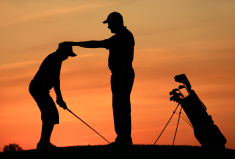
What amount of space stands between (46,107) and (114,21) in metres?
2.98

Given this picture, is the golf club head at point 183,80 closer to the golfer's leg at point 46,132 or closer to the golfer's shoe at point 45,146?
the golfer's leg at point 46,132

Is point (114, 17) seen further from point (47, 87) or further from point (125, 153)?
point (125, 153)

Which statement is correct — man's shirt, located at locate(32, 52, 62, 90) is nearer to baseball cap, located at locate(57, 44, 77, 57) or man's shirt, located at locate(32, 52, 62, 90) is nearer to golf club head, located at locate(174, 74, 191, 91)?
baseball cap, located at locate(57, 44, 77, 57)

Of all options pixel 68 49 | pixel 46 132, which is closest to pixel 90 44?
pixel 68 49

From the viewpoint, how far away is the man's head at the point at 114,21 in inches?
595

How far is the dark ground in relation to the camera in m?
13.1

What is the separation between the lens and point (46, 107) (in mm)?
14875

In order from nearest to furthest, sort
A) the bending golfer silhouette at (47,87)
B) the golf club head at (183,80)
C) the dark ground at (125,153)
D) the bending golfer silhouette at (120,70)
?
the dark ground at (125,153)
the bending golfer silhouette at (47,87)
the bending golfer silhouette at (120,70)
the golf club head at (183,80)

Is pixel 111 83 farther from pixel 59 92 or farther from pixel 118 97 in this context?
pixel 59 92

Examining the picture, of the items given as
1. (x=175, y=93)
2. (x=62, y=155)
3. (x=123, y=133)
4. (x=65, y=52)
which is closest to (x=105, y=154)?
(x=62, y=155)

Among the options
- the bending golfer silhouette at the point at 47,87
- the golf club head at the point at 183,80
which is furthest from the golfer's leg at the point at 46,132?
the golf club head at the point at 183,80

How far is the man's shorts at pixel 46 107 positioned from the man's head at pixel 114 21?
253 centimetres

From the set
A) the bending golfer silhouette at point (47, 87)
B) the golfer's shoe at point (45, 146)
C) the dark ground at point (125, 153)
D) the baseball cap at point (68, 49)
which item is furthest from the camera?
the bending golfer silhouette at point (47, 87)

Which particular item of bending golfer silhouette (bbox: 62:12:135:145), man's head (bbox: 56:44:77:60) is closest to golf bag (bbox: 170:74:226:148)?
bending golfer silhouette (bbox: 62:12:135:145)
